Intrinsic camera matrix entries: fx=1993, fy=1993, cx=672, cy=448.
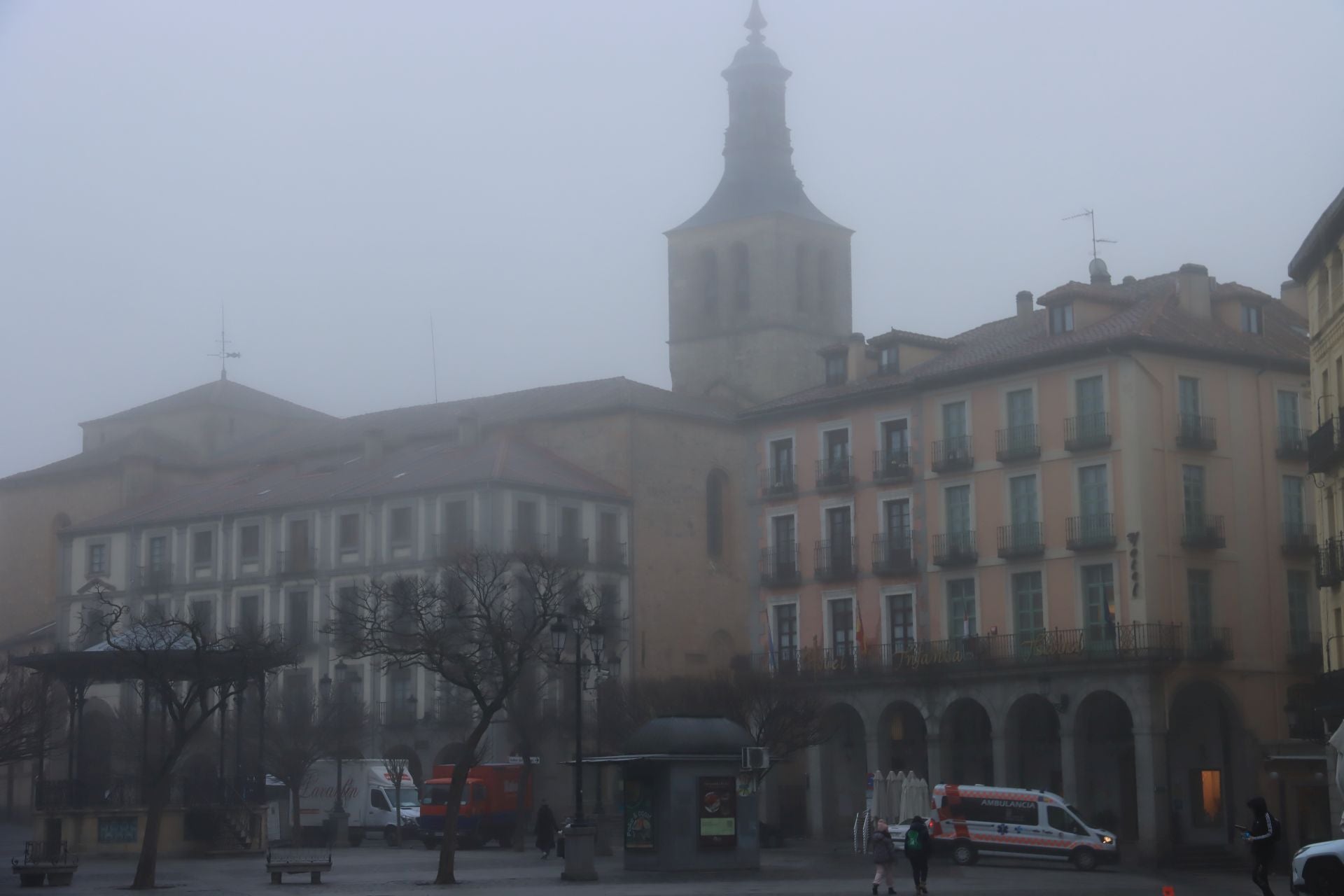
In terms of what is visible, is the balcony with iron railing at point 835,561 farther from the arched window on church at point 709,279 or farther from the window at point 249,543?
the arched window on church at point 709,279

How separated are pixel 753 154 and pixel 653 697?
3672 centimetres

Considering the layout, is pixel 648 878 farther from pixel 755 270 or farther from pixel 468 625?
pixel 755 270

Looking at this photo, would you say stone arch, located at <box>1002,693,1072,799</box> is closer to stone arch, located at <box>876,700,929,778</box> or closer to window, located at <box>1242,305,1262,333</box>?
stone arch, located at <box>876,700,929,778</box>

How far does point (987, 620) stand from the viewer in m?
53.8

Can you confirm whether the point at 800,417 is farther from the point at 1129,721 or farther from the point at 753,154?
the point at 753,154

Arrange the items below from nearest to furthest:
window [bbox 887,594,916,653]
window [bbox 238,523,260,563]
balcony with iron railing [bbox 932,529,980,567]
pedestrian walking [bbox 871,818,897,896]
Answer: pedestrian walking [bbox 871,818,897,896] < balcony with iron railing [bbox 932,529,980,567] < window [bbox 887,594,916,653] < window [bbox 238,523,260,563]

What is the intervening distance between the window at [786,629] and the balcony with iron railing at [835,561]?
156 centimetres

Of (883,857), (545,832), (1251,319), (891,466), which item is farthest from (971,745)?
(883,857)

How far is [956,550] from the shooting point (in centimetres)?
5456

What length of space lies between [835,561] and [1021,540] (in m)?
7.00

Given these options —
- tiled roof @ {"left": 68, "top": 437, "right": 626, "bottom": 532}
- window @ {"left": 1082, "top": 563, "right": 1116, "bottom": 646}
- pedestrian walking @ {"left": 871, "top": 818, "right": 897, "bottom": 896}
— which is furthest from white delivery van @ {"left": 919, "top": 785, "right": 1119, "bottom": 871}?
tiled roof @ {"left": 68, "top": 437, "right": 626, "bottom": 532}

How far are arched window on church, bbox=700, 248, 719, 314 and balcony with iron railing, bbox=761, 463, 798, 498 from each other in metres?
25.7

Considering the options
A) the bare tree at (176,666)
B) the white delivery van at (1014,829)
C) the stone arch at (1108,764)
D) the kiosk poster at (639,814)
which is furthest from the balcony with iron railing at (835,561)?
the kiosk poster at (639,814)

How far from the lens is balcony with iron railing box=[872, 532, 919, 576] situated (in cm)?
5619
